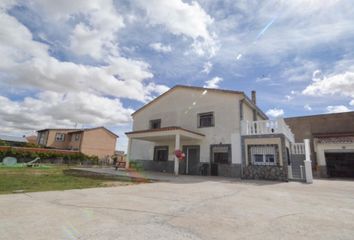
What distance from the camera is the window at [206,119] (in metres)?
15.6

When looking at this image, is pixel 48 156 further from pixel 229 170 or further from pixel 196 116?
pixel 229 170

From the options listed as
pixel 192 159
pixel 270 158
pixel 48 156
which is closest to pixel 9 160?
pixel 48 156

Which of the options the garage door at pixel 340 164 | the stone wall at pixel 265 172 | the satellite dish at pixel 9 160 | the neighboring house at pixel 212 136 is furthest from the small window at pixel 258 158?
the satellite dish at pixel 9 160

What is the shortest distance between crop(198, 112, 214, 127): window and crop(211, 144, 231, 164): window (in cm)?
182

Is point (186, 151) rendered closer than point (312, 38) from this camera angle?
No

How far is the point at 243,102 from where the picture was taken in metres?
A: 15.0

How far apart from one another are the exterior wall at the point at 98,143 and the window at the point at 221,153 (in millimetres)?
27805

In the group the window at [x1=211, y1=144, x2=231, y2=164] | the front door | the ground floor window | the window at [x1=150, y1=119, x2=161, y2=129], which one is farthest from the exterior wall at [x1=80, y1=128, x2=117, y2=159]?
the ground floor window

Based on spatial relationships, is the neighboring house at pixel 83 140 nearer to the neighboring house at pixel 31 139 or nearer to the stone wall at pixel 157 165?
the neighboring house at pixel 31 139

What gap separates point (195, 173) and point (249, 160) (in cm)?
411

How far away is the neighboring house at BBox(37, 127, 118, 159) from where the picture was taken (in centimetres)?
3622

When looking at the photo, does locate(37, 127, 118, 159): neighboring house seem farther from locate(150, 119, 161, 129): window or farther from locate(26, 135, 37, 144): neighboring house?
locate(150, 119, 161, 129): window

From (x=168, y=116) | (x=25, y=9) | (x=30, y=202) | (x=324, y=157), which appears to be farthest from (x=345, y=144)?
(x=25, y=9)

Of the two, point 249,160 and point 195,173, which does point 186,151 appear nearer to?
point 195,173
